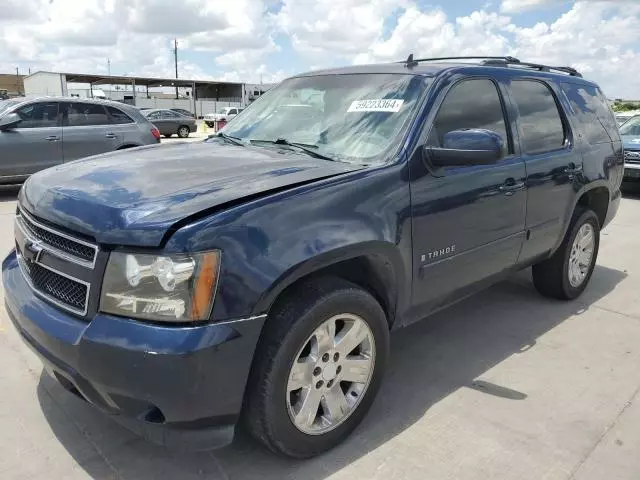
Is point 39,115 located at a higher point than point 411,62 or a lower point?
lower

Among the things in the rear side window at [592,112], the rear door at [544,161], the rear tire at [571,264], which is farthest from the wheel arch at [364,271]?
the rear side window at [592,112]

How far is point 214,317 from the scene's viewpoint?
2.19 m

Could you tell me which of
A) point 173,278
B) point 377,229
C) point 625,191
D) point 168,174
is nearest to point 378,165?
point 377,229

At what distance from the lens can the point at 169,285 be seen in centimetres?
217

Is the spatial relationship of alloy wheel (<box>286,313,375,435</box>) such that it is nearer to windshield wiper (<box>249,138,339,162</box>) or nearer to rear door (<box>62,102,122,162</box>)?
windshield wiper (<box>249,138,339,162</box>)

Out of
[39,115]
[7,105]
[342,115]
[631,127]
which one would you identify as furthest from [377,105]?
[631,127]

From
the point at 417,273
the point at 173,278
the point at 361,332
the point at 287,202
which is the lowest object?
the point at 361,332

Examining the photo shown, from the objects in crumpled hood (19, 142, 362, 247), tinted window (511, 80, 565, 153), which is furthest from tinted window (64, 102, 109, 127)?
tinted window (511, 80, 565, 153)

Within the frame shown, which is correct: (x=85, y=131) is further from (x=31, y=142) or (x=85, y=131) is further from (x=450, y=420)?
(x=450, y=420)

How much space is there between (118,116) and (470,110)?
27.7 ft

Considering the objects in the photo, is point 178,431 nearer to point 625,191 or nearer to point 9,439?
point 9,439

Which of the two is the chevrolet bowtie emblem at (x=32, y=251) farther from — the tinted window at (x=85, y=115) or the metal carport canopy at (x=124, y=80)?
the metal carport canopy at (x=124, y=80)

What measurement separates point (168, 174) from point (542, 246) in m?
2.81

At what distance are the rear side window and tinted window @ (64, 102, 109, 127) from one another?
8.19 metres
